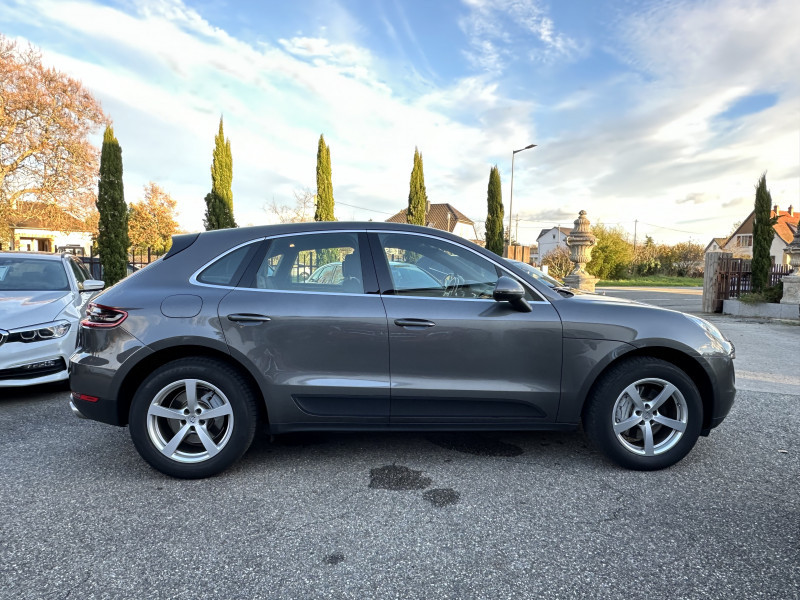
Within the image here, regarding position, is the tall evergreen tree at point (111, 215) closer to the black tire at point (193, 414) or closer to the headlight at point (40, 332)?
the headlight at point (40, 332)

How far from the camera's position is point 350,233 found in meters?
3.16

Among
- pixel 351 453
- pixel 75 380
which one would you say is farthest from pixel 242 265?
pixel 351 453

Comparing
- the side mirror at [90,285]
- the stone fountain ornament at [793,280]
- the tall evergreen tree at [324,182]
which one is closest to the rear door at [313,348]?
the side mirror at [90,285]

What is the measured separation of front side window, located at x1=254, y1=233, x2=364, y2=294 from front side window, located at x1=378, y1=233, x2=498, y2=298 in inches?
9.4

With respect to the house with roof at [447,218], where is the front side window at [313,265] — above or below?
below

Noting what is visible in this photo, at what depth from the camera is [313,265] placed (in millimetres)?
3123

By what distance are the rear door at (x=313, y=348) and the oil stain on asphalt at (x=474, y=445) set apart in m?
0.83

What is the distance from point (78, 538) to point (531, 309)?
2.76 meters

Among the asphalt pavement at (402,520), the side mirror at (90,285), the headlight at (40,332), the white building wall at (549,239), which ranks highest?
the white building wall at (549,239)

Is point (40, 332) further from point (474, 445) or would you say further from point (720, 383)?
point (720, 383)

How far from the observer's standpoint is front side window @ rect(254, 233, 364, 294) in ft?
9.86

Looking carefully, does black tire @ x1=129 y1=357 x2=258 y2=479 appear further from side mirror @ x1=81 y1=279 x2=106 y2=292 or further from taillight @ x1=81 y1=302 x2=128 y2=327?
side mirror @ x1=81 y1=279 x2=106 y2=292

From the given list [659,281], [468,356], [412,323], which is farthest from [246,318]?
[659,281]

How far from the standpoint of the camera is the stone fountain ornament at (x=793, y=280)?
12.0 meters
